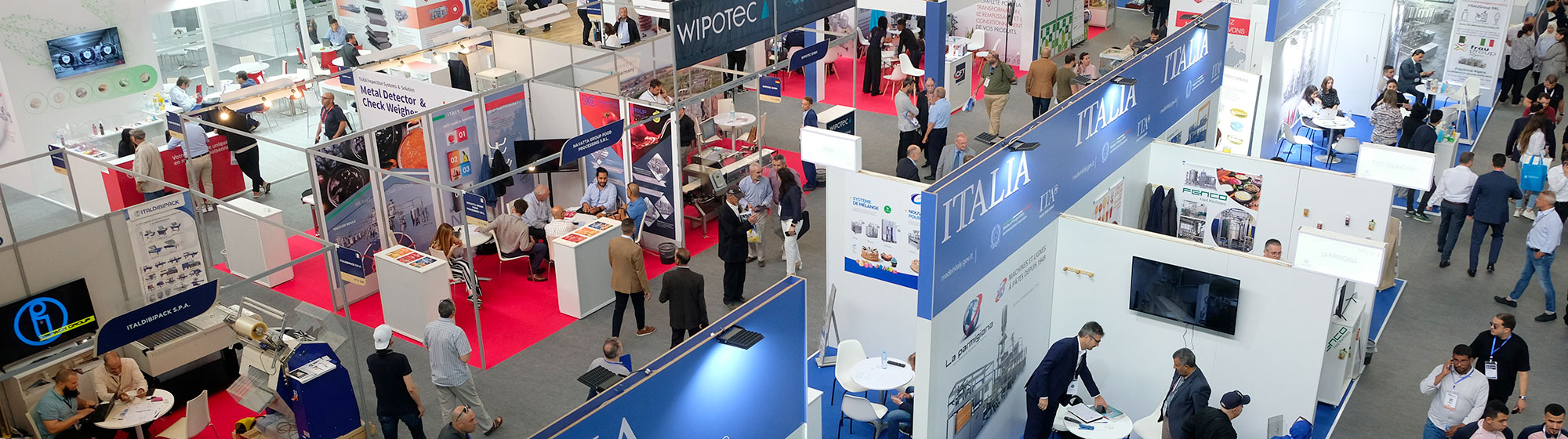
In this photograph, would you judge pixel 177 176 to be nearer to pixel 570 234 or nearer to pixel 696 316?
pixel 570 234

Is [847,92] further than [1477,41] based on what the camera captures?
Yes

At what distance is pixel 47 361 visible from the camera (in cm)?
715

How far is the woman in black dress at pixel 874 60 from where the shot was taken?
1579 centimetres

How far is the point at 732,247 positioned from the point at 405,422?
118 inches

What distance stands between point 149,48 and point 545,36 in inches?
181

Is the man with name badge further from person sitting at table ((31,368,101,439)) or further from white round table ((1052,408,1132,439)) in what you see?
person sitting at table ((31,368,101,439))

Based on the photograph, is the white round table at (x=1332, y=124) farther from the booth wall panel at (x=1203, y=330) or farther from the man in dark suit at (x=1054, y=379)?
the man in dark suit at (x=1054, y=379)

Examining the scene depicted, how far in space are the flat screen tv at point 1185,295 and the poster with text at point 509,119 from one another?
5762 millimetres

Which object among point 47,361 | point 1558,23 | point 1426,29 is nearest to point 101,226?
point 47,361

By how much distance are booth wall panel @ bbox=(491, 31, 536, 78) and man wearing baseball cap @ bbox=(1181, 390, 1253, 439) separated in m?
8.16

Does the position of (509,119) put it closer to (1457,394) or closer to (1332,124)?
(1457,394)

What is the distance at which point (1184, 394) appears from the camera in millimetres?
6801

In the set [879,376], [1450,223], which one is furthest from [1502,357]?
[879,376]

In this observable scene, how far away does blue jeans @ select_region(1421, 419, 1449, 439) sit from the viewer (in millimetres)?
7066
